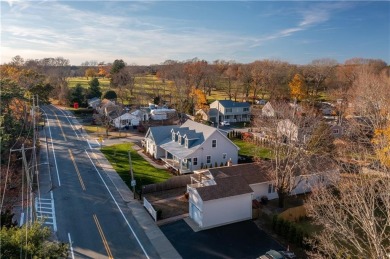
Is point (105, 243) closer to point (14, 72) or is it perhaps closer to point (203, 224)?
point (203, 224)

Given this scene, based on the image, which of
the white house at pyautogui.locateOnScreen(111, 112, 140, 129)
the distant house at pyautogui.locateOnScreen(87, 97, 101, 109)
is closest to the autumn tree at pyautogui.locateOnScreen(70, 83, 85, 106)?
the distant house at pyautogui.locateOnScreen(87, 97, 101, 109)

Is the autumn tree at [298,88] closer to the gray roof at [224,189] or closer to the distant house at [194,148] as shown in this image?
the distant house at [194,148]

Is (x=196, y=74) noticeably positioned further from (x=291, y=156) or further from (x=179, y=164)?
(x=291, y=156)

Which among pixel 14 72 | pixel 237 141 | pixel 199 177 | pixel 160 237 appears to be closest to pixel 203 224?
pixel 160 237

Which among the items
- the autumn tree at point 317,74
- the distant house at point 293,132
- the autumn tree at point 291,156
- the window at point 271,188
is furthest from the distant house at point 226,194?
the autumn tree at point 317,74

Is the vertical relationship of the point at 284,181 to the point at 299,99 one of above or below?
below

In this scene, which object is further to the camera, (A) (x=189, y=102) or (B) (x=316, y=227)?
(A) (x=189, y=102)
